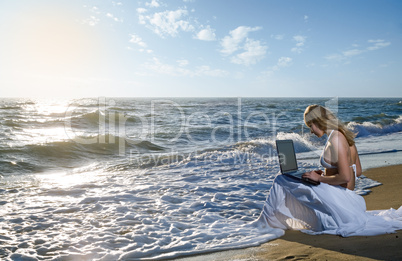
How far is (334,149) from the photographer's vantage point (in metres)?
3.60

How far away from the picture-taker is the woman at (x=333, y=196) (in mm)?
3576

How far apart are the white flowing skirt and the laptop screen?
17 cm

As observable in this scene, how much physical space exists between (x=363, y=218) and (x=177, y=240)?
2.38 m

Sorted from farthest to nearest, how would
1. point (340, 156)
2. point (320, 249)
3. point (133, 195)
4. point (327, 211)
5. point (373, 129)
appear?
point (373, 129), point (133, 195), point (327, 211), point (340, 156), point (320, 249)

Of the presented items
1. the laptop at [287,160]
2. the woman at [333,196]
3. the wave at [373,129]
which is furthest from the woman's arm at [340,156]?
the wave at [373,129]

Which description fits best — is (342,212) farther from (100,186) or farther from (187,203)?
(100,186)

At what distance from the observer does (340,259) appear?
119 inches

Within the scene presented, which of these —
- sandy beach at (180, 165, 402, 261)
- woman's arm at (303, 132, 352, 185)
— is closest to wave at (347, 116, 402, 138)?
woman's arm at (303, 132, 352, 185)

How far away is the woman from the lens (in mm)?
3576

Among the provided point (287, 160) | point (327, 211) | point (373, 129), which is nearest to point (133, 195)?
point (287, 160)

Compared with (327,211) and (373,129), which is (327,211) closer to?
(327,211)

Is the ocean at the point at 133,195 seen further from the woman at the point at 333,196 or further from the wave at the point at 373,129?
the wave at the point at 373,129

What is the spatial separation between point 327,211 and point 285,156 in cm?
84

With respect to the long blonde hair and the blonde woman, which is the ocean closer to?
the blonde woman
